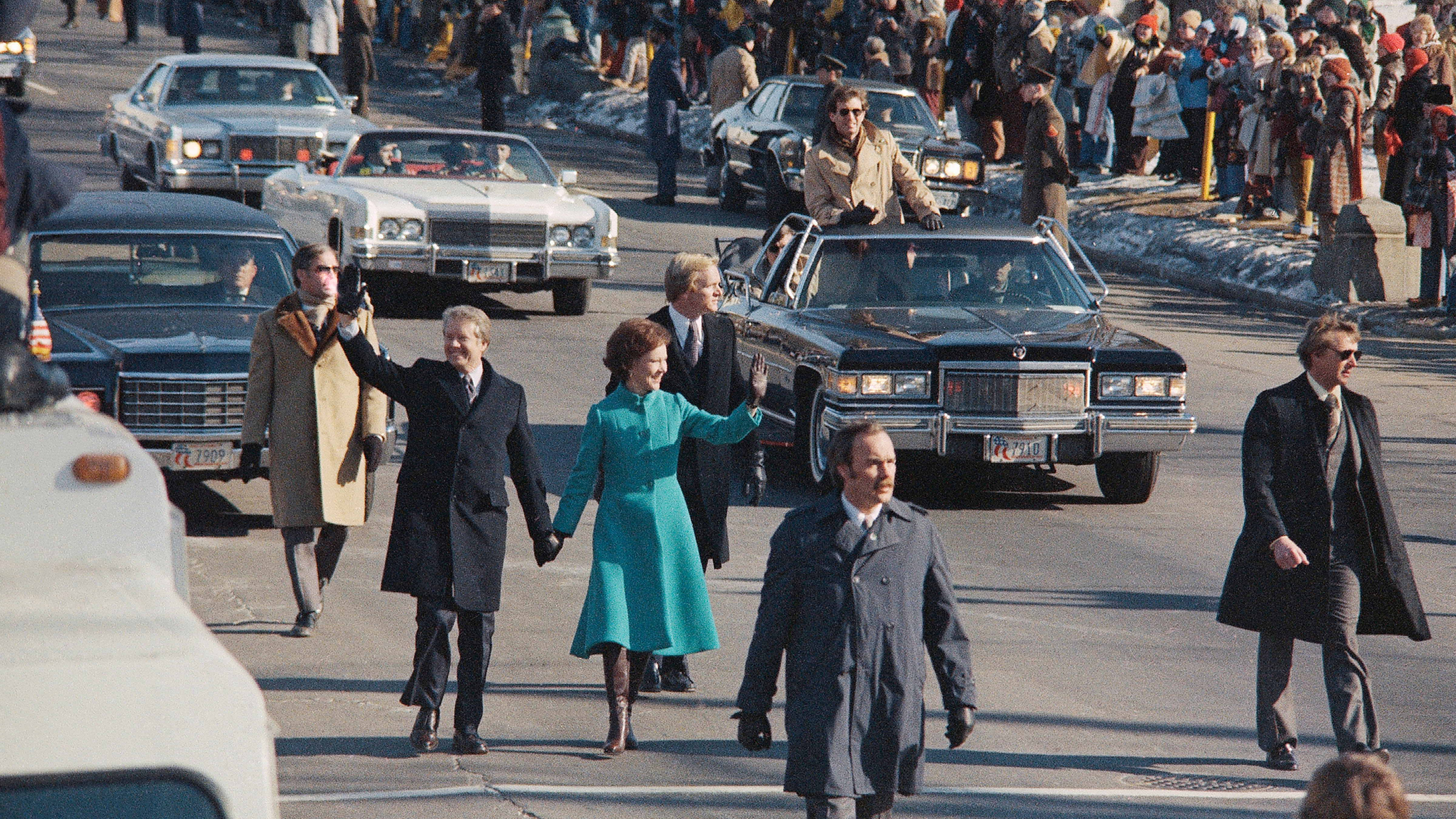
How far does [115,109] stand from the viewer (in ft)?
74.8

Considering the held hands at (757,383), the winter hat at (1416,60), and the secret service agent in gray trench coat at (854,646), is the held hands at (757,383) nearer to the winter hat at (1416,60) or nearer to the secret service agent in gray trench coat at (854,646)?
the secret service agent in gray trench coat at (854,646)

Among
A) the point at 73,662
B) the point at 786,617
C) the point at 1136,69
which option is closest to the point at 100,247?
the point at 786,617

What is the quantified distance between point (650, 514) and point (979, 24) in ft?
64.8

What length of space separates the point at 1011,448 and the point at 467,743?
4.68 m

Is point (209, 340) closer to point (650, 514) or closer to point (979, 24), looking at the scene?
point (650, 514)

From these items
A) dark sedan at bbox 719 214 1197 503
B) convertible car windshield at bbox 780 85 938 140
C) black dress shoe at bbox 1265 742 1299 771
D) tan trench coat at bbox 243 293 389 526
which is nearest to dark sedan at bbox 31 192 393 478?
tan trench coat at bbox 243 293 389 526

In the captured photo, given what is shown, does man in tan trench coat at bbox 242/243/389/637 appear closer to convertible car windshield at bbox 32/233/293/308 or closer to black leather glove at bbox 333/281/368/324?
black leather glove at bbox 333/281/368/324

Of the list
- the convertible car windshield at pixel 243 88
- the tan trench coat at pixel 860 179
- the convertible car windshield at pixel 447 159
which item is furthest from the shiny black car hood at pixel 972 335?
the convertible car windshield at pixel 243 88

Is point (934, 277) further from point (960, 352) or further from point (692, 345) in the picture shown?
point (692, 345)

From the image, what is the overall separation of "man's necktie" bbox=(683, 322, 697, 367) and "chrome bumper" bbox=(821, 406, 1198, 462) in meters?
2.71

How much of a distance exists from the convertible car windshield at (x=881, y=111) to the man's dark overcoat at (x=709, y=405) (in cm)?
1593

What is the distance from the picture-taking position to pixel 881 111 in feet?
78.5

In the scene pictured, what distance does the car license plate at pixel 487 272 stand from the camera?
16281mm

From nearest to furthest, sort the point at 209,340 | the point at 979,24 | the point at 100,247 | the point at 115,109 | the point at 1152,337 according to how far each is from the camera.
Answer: the point at 209,340 < the point at 100,247 < the point at 1152,337 < the point at 115,109 < the point at 979,24
